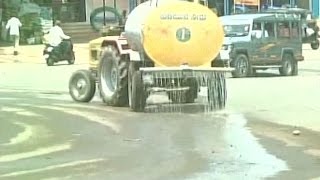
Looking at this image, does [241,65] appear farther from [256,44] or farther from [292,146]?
[292,146]

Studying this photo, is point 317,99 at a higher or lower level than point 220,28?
lower

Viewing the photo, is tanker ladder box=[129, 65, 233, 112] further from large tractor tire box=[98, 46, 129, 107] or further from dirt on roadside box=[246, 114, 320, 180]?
dirt on roadside box=[246, 114, 320, 180]

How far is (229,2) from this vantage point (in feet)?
139

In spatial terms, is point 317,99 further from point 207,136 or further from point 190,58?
point 207,136

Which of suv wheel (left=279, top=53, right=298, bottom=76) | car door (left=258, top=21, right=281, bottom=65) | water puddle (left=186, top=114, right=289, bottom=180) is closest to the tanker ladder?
water puddle (left=186, top=114, right=289, bottom=180)

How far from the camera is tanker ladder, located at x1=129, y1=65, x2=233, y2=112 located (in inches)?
591

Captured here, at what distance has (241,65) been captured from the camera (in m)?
24.7

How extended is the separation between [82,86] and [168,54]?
3.12 meters

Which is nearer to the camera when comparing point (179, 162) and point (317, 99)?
point (179, 162)

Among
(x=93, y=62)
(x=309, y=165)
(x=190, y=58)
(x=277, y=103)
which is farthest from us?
(x=93, y=62)

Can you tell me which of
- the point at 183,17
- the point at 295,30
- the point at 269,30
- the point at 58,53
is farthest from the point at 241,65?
the point at 183,17

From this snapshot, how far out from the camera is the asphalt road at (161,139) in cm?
930

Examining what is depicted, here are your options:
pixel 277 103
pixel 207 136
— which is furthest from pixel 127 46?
pixel 207 136

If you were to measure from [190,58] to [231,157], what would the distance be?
547cm
